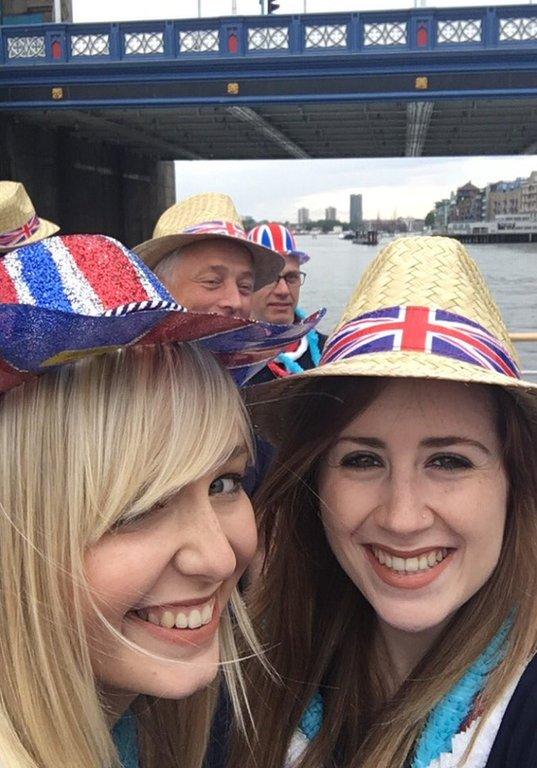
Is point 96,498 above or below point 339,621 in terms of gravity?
above

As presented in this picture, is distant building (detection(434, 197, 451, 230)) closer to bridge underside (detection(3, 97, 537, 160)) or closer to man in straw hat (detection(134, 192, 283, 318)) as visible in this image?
bridge underside (detection(3, 97, 537, 160))

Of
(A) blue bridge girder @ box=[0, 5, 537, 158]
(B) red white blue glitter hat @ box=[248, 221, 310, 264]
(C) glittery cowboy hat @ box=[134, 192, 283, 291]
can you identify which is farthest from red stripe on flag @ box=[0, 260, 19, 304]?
(A) blue bridge girder @ box=[0, 5, 537, 158]

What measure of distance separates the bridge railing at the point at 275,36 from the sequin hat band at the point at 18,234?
1134 cm

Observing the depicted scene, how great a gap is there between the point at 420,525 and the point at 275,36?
1480 cm

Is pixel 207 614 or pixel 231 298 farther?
pixel 231 298

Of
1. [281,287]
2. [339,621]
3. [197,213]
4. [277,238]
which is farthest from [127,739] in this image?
[277,238]

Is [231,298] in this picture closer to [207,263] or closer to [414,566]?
[207,263]

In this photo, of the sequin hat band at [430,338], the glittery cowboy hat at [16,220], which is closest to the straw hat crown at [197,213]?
the glittery cowboy hat at [16,220]

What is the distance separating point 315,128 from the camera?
21594mm

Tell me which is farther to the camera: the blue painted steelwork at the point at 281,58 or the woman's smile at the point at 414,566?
the blue painted steelwork at the point at 281,58

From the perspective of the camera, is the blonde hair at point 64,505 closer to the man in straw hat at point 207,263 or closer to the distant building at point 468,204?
the man in straw hat at point 207,263

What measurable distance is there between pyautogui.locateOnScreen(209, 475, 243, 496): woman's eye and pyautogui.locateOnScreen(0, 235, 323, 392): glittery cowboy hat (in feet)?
0.69

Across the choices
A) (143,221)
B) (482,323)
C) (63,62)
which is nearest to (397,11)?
(63,62)

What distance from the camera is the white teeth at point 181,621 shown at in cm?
111
